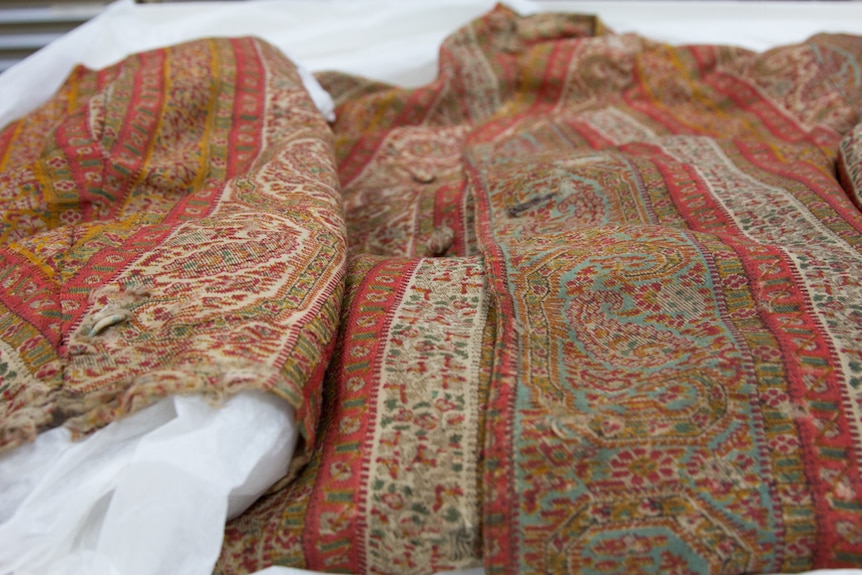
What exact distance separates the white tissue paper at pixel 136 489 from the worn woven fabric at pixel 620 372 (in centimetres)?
8

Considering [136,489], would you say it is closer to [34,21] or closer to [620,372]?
[620,372]

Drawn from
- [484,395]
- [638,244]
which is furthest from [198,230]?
[638,244]

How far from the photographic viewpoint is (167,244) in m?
0.94

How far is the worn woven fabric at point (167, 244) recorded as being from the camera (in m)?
0.76

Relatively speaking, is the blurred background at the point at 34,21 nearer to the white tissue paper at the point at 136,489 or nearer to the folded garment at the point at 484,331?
the folded garment at the point at 484,331

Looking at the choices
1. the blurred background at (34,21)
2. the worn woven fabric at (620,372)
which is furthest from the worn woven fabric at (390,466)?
the blurred background at (34,21)

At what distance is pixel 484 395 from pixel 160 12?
1.77 meters

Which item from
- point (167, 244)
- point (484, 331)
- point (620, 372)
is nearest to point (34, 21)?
point (167, 244)

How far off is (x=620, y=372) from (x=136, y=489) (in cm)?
54

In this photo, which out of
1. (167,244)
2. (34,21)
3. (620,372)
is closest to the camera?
(620,372)

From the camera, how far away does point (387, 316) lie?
91 centimetres

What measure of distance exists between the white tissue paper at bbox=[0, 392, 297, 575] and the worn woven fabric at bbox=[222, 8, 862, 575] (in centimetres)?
8

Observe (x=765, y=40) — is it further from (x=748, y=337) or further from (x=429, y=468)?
(x=429, y=468)

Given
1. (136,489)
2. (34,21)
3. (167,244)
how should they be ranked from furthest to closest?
(34,21) → (167,244) → (136,489)
